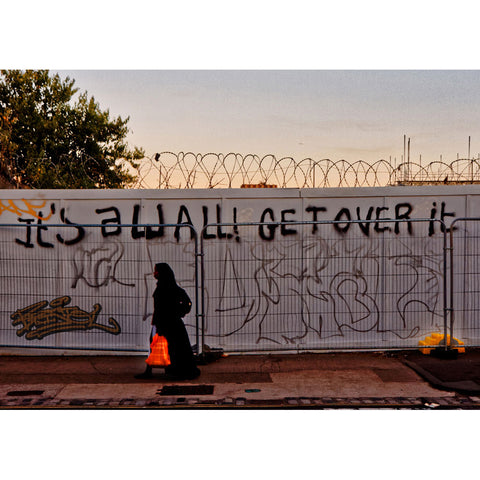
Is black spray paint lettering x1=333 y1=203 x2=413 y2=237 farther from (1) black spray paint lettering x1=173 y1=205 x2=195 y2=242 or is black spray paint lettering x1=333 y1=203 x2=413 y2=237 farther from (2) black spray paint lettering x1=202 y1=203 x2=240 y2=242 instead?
(1) black spray paint lettering x1=173 y1=205 x2=195 y2=242

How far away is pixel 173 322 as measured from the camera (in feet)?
22.1

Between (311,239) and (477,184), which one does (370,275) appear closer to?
(311,239)

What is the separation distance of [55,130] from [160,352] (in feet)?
75.9

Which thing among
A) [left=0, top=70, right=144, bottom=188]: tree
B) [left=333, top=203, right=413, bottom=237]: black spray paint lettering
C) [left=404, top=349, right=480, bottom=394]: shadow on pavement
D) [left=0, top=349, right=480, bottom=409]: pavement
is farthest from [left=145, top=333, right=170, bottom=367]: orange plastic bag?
[left=0, top=70, right=144, bottom=188]: tree

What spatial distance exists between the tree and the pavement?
18.5 metres

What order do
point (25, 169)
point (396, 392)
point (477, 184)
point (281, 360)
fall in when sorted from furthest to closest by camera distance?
point (25, 169)
point (477, 184)
point (281, 360)
point (396, 392)

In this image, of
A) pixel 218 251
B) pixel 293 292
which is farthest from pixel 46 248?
pixel 293 292

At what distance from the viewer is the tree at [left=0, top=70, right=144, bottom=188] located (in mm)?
25312

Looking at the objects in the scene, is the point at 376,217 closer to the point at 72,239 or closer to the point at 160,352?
the point at 160,352

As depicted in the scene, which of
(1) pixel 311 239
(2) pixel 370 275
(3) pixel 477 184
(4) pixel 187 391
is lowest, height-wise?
(4) pixel 187 391

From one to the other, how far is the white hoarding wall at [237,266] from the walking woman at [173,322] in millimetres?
1251

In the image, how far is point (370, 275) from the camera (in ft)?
26.7

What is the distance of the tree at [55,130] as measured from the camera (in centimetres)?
2531

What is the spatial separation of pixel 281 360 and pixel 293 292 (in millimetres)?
1064
